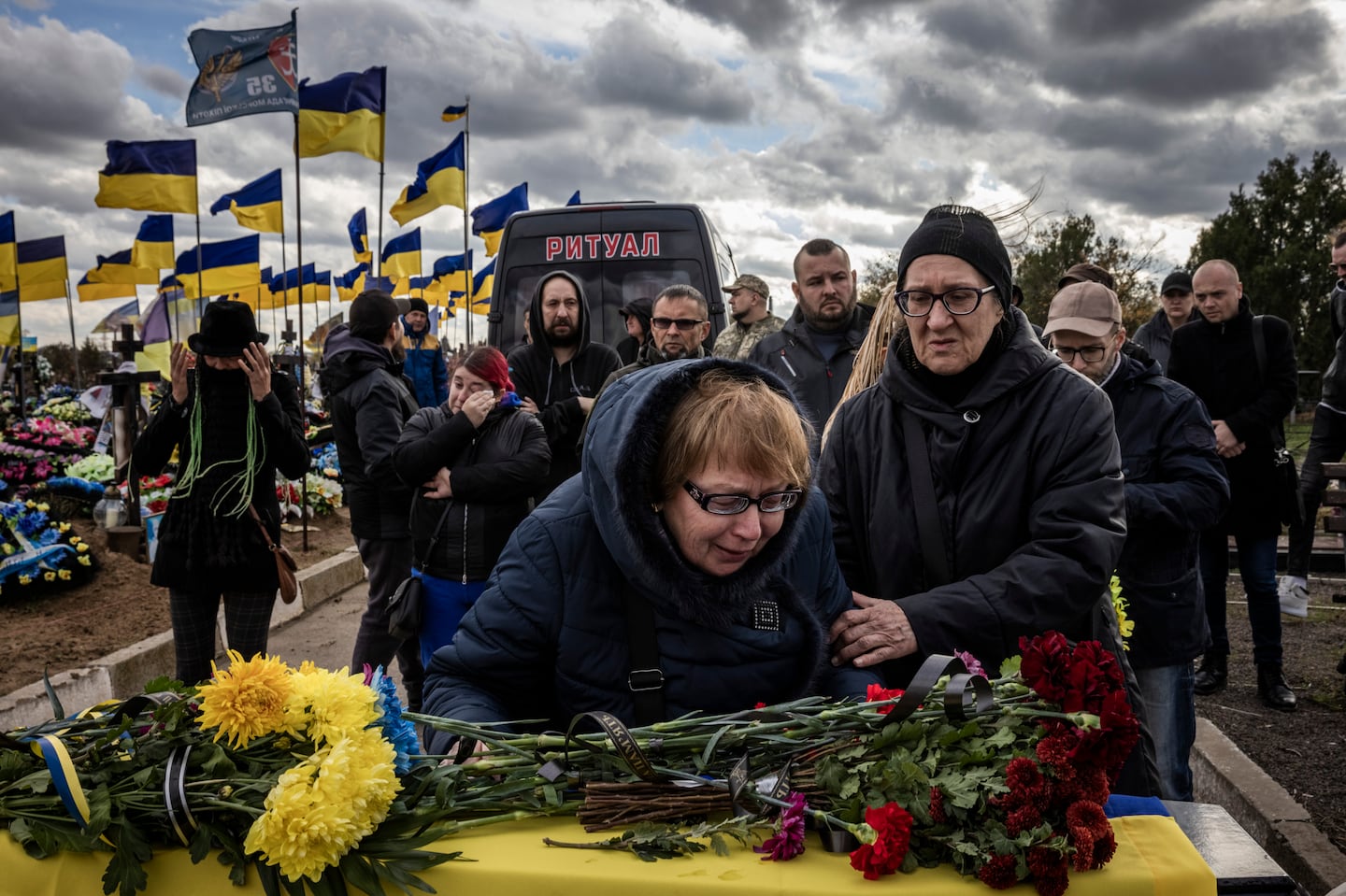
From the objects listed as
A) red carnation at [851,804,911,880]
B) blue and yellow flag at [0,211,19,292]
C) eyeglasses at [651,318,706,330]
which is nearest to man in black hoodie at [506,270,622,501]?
eyeglasses at [651,318,706,330]

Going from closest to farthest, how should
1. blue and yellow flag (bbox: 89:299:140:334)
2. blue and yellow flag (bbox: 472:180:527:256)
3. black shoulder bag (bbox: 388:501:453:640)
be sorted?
black shoulder bag (bbox: 388:501:453:640) → blue and yellow flag (bbox: 472:180:527:256) → blue and yellow flag (bbox: 89:299:140:334)

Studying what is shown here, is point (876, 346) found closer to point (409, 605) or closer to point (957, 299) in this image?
point (957, 299)

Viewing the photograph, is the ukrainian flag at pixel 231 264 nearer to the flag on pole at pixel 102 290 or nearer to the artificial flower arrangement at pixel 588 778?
the flag on pole at pixel 102 290

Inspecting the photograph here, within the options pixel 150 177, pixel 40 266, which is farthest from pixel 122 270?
pixel 150 177

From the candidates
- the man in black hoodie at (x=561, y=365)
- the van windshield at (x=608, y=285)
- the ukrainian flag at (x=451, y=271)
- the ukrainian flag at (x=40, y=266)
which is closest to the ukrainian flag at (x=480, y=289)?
the ukrainian flag at (x=451, y=271)

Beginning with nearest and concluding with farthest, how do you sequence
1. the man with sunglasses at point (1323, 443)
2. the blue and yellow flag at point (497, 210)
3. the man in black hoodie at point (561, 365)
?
the man in black hoodie at point (561, 365), the man with sunglasses at point (1323, 443), the blue and yellow flag at point (497, 210)

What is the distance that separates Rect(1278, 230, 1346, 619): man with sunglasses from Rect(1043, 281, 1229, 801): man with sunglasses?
8.14ft

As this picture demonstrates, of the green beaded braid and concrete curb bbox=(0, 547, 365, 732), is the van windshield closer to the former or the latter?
concrete curb bbox=(0, 547, 365, 732)

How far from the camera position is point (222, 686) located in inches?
58.2

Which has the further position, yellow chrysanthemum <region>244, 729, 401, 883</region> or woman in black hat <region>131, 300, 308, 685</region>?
woman in black hat <region>131, 300, 308, 685</region>

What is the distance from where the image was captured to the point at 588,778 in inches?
62.3

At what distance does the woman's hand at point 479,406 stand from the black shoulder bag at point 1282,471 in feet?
13.3

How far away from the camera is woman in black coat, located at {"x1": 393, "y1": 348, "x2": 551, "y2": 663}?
4.05 m

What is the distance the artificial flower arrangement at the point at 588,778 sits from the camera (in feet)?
4.48
